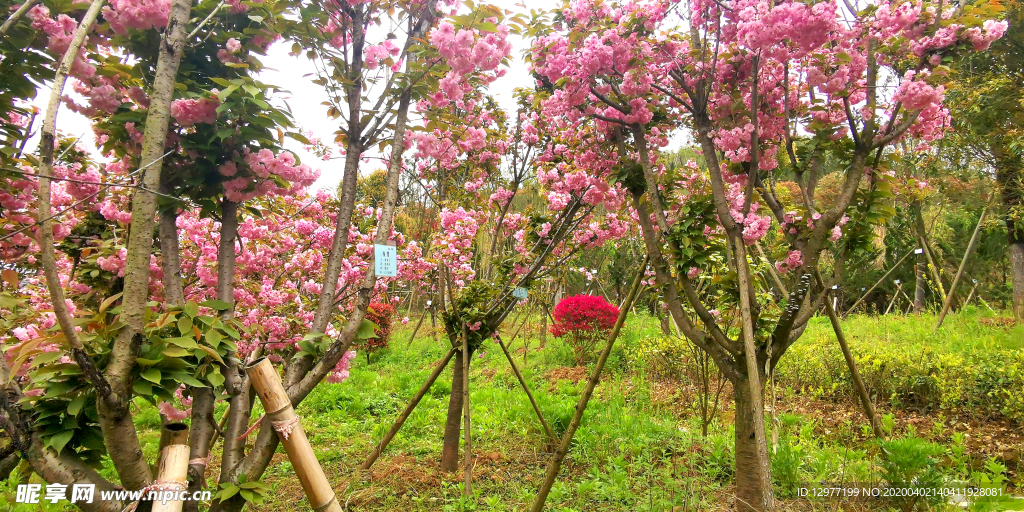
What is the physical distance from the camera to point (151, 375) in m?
1.20

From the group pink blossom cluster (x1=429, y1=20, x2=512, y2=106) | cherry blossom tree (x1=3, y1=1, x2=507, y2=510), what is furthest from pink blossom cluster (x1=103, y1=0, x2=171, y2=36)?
pink blossom cluster (x1=429, y1=20, x2=512, y2=106)

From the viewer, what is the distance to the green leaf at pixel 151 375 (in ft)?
3.88

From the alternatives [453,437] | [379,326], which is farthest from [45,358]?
[379,326]

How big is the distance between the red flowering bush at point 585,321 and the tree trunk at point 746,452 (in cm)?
397

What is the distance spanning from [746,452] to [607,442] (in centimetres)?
124

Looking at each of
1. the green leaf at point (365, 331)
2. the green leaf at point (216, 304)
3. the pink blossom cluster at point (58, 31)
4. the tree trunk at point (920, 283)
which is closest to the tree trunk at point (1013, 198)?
the tree trunk at point (920, 283)

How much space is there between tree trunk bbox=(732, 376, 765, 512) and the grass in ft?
0.87

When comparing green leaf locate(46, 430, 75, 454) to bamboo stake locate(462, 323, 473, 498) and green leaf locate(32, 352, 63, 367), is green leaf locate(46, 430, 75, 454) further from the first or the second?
bamboo stake locate(462, 323, 473, 498)

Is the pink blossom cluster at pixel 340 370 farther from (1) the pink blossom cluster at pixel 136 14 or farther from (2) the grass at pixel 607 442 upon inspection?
(1) the pink blossom cluster at pixel 136 14

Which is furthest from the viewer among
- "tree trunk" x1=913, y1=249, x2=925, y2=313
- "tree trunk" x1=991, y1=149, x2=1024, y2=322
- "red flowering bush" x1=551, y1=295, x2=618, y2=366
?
"tree trunk" x1=913, y1=249, x2=925, y2=313

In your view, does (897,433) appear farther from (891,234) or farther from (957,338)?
(891,234)

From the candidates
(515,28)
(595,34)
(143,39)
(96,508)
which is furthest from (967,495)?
(143,39)

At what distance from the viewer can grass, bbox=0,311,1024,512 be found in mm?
2621

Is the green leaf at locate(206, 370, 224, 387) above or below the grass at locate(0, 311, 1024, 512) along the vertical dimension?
above
